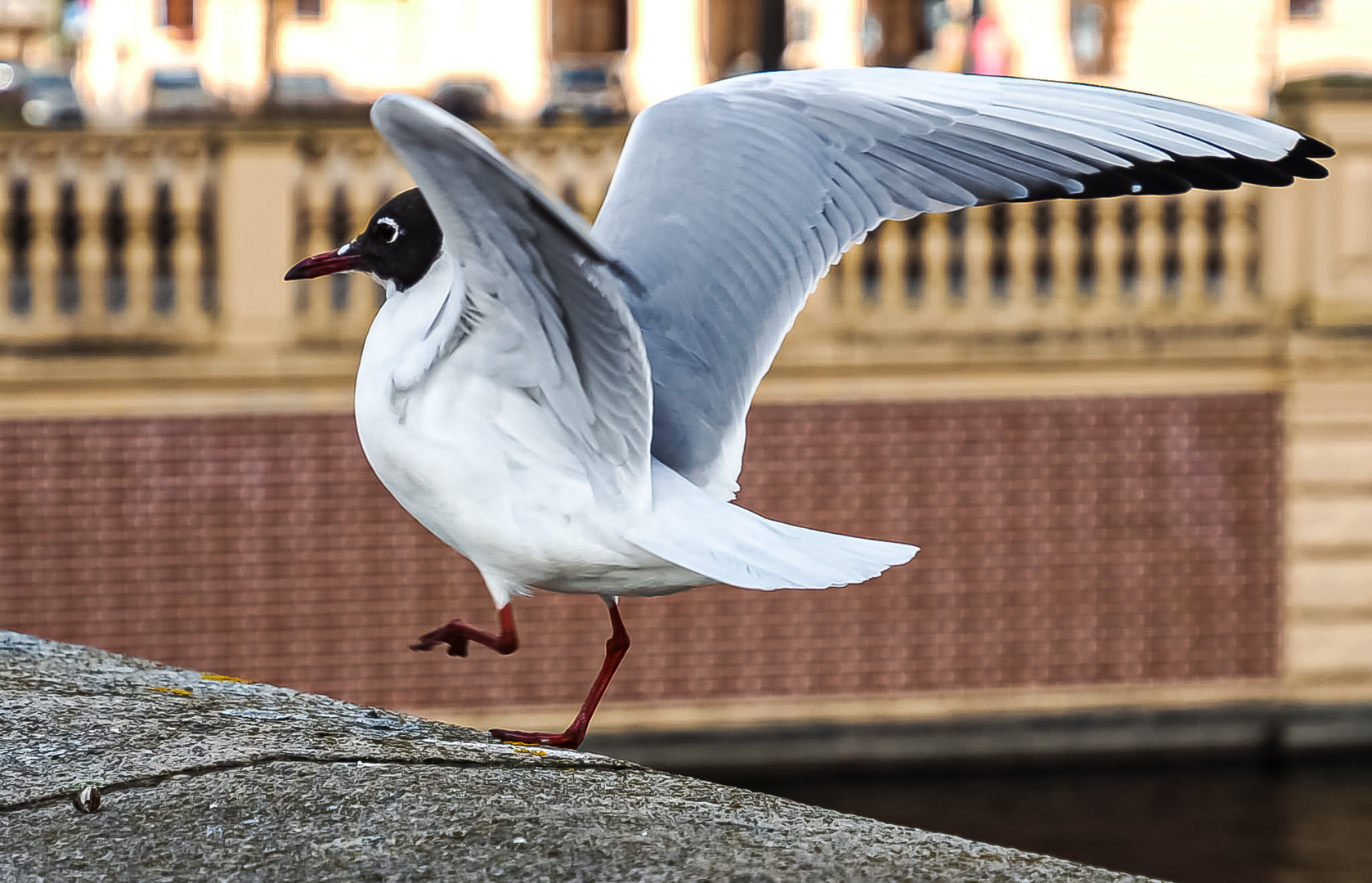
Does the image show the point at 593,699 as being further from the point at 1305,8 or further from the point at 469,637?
the point at 1305,8

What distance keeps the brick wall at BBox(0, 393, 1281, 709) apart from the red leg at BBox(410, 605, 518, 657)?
628cm

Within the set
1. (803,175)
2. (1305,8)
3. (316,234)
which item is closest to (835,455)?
(316,234)

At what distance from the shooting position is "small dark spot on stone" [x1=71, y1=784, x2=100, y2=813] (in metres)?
2.92

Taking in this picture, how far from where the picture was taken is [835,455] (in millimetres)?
9773

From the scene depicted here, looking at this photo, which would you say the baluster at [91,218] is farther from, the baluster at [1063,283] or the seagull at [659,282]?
the seagull at [659,282]

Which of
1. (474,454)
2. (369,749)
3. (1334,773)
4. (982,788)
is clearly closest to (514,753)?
(369,749)

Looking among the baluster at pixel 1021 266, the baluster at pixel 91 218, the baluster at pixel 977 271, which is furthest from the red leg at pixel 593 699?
the baluster at pixel 1021 266

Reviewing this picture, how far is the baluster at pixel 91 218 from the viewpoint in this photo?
909cm

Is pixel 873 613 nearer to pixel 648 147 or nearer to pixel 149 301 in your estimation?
pixel 149 301

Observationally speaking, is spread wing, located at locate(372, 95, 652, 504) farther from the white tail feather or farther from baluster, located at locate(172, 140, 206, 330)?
baluster, located at locate(172, 140, 206, 330)

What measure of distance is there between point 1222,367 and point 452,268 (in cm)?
790

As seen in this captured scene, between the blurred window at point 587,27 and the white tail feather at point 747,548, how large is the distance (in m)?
21.3

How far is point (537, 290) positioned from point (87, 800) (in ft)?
3.40

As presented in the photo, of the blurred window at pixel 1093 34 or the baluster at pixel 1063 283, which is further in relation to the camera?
the blurred window at pixel 1093 34
